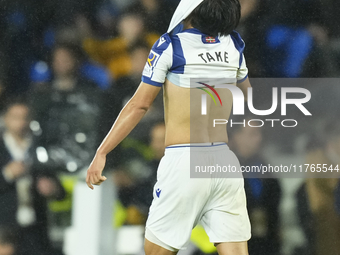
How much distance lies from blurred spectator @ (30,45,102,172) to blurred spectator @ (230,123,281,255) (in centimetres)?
99

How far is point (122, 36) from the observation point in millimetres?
3051

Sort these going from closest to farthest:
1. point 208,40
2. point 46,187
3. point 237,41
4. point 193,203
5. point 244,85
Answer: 1. point 193,203
2. point 208,40
3. point 237,41
4. point 244,85
5. point 46,187

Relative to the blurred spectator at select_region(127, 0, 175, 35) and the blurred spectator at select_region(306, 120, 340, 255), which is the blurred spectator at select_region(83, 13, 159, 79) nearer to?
the blurred spectator at select_region(127, 0, 175, 35)

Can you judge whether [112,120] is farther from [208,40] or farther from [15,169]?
[208,40]

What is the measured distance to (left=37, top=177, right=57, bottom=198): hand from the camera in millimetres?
3004

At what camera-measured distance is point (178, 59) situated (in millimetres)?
1890

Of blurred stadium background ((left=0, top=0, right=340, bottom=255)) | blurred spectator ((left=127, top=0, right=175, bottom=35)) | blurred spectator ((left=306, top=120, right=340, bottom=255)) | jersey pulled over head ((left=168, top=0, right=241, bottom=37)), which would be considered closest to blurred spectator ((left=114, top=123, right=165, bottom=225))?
blurred stadium background ((left=0, top=0, right=340, bottom=255))

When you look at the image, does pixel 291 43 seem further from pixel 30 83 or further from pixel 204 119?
pixel 30 83

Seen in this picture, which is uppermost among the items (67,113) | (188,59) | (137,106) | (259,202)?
(188,59)

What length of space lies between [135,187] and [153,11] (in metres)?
1.20

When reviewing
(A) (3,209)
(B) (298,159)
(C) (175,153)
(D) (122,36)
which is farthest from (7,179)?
(B) (298,159)

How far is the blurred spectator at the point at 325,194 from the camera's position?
303 cm

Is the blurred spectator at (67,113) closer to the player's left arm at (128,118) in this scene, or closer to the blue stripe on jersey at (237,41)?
the player's left arm at (128,118)

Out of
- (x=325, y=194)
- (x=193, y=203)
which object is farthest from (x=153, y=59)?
(x=325, y=194)
